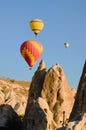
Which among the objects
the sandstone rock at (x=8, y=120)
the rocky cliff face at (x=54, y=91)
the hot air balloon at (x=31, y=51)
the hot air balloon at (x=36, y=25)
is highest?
the hot air balloon at (x=36, y=25)

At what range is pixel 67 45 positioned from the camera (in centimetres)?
4881

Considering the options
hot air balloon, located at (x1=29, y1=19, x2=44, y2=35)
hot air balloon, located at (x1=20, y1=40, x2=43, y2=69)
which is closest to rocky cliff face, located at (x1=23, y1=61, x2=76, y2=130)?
hot air balloon, located at (x1=20, y1=40, x2=43, y2=69)

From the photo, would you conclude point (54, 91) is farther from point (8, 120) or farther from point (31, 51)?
point (31, 51)

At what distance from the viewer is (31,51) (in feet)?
149

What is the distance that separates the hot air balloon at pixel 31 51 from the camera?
45625mm

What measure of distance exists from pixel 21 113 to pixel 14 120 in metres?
8.44

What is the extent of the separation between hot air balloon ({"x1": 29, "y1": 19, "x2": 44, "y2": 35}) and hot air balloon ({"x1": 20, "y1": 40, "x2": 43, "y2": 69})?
1.25 metres

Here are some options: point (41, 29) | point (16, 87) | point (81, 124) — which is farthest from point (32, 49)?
point (16, 87)

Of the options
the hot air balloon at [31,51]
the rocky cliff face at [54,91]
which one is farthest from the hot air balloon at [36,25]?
the rocky cliff face at [54,91]

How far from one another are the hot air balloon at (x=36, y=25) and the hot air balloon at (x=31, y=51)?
1.25 m

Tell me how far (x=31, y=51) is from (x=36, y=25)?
8.92 ft

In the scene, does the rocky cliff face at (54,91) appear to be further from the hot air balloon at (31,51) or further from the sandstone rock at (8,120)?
the hot air balloon at (31,51)

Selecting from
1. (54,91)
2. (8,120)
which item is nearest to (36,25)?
(54,91)

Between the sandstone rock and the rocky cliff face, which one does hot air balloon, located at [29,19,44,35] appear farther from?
the sandstone rock
